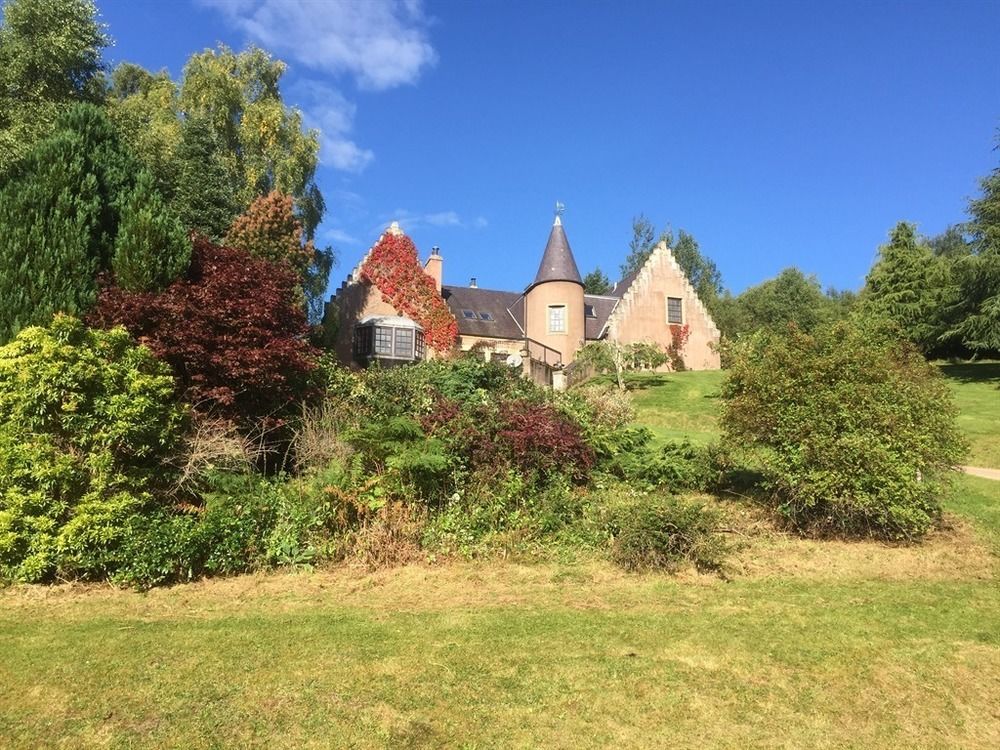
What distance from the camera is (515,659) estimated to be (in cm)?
487

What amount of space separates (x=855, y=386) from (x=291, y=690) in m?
7.70

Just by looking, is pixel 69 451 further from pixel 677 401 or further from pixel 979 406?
pixel 979 406

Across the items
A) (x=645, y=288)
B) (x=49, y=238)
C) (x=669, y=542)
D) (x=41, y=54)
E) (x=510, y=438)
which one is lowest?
(x=669, y=542)

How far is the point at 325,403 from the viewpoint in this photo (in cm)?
1080

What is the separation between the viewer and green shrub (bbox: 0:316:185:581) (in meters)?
6.46

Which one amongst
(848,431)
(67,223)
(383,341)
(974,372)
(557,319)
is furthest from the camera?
(974,372)

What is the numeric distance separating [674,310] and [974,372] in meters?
15.2

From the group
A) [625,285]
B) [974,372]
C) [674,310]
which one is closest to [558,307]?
[625,285]

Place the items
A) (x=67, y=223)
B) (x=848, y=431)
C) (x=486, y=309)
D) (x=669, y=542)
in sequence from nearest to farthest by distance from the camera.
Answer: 1. (x=669, y=542)
2. (x=848, y=431)
3. (x=67, y=223)
4. (x=486, y=309)

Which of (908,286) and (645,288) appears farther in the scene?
(908,286)

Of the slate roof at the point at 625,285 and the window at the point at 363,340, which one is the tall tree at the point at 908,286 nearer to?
the slate roof at the point at 625,285

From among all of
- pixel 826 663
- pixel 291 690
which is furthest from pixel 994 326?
pixel 291 690

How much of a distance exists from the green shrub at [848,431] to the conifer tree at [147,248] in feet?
29.2

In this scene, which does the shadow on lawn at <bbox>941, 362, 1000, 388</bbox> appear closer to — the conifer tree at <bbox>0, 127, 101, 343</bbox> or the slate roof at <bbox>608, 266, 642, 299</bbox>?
the slate roof at <bbox>608, 266, 642, 299</bbox>
